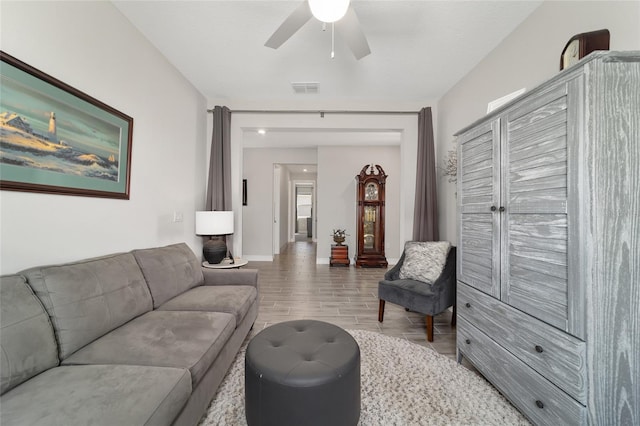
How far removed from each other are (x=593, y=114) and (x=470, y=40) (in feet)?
5.60

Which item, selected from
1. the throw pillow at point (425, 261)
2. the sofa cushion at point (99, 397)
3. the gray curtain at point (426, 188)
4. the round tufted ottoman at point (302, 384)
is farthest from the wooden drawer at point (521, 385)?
the sofa cushion at point (99, 397)

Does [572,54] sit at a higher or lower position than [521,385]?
higher

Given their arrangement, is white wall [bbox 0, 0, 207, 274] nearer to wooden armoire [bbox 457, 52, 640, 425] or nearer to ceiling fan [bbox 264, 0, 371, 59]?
ceiling fan [bbox 264, 0, 371, 59]

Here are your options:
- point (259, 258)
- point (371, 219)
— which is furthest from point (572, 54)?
point (259, 258)

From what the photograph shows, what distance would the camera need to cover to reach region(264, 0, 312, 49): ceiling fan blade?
5.15ft

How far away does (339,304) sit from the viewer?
3.20 metres

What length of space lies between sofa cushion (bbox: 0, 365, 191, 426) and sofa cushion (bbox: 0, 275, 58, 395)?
0.16 feet

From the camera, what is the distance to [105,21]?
6.09 feet

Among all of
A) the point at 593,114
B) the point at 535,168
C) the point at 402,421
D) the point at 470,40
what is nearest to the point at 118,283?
the point at 402,421

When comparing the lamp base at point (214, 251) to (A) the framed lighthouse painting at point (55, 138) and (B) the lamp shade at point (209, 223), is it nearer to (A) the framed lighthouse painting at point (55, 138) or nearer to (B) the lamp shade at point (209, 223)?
(B) the lamp shade at point (209, 223)

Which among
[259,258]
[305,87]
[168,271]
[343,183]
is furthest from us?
[259,258]

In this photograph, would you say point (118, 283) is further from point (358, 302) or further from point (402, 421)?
point (358, 302)

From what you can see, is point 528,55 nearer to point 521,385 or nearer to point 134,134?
point 521,385

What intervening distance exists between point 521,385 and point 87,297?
2.39 m
